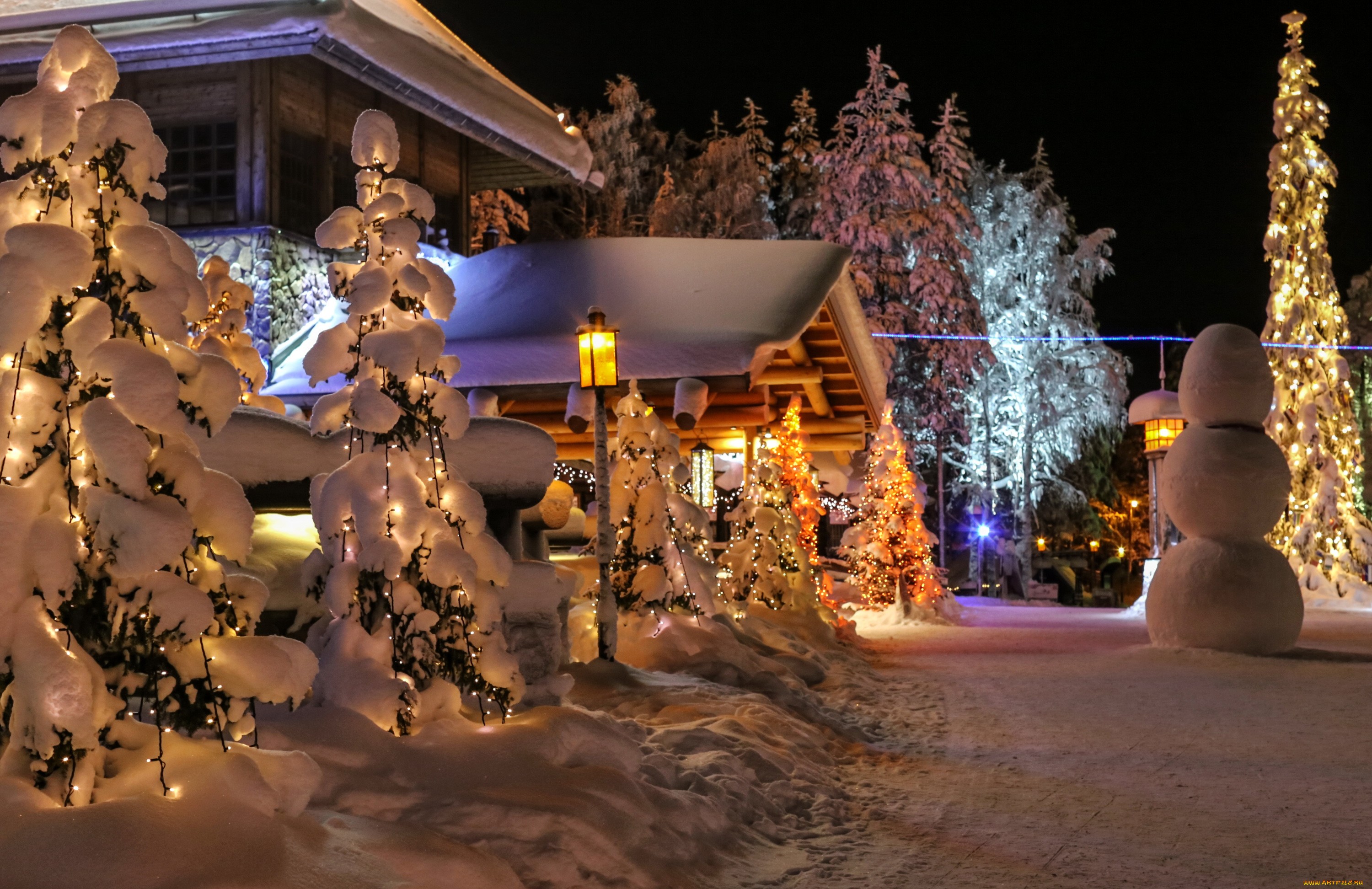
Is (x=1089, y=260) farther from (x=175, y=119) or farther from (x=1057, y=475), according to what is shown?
(x=175, y=119)

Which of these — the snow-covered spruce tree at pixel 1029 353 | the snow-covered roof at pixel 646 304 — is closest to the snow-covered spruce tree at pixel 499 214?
the snow-covered spruce tree at pixel 1029 353

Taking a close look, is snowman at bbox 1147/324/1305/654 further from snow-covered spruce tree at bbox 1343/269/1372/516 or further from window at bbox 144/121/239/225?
snow-covered spruce tree at bbox 1343/269/1372/516

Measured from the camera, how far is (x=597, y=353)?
9.93 m

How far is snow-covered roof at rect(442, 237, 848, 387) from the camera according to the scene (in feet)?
40.7

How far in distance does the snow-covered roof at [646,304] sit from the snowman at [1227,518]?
4788 millimetres

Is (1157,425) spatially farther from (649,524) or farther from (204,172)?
(204,172)

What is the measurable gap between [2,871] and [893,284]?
3136 cm

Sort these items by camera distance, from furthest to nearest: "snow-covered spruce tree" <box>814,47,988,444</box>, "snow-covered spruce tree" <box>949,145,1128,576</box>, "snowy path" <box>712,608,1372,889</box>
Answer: "snow-covered spruce tree" <box>949,145,1128,576</box> < "snow-covered spruce tree" <box>814,47,988,444</box> < "snowy path" <box>712,608,1372,889</box>

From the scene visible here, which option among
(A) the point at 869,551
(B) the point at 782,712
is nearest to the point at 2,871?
(B) the point at 782,712

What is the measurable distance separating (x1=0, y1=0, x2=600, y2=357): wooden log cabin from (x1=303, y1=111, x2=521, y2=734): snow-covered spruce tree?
27.3 feet

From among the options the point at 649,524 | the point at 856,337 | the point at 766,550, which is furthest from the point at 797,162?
the point at 649,524

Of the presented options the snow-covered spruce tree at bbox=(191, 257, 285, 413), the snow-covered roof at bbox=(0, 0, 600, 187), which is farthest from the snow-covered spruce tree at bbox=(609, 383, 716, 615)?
the snow-covered roof at bbox=(0, 0, 600, 187)

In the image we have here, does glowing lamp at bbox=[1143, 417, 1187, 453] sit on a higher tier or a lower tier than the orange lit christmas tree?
higher

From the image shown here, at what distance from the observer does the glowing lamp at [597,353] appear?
32.6 ft
